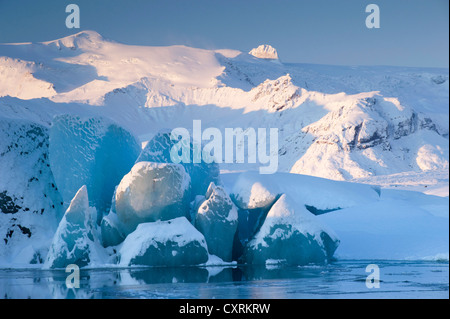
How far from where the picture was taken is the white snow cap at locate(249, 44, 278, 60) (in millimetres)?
154625

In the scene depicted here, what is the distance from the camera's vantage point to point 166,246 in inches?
755

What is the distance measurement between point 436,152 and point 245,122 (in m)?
28.5

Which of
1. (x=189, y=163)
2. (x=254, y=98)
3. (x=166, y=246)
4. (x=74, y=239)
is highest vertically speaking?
(x=254, y=98)

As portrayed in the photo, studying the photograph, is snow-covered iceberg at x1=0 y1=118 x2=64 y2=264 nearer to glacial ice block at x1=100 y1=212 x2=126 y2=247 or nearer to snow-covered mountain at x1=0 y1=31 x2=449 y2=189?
glacial ice block at x1=100 y1=212 x2=126 y2=247

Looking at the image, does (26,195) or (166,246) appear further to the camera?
(26,195)

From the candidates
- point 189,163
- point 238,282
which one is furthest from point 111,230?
point 238,282

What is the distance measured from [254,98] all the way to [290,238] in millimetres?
85296

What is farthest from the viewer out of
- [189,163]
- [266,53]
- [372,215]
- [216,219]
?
[266,53]

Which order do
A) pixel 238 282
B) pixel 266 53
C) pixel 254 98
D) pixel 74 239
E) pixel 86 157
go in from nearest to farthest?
1. pixel 238 282
2. pixel 74 239
3. pixel 86 157
4. pixel 254 98
5. pixel 266 53

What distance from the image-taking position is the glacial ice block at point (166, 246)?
1911 centimetres

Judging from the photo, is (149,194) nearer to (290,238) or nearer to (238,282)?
(290,238)

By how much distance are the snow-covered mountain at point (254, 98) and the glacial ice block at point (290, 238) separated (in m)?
38.1

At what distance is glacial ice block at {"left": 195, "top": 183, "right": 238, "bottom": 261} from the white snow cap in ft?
447

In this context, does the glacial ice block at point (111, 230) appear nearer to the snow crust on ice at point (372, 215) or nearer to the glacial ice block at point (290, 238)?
the glacial ice block at point (290, 238)
